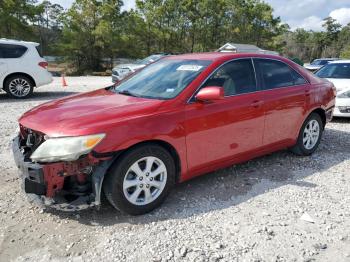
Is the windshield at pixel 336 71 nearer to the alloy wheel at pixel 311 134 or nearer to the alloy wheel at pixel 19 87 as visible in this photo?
the alloy wheel at pixel 311 134

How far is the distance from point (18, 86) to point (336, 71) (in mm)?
9014

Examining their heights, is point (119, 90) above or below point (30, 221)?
above

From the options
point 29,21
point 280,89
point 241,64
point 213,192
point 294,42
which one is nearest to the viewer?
point 213,192

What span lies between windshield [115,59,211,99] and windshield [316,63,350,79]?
605 cm

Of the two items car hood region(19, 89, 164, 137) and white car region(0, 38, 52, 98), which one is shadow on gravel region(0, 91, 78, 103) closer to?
white car region(0, 38, 52, 98)

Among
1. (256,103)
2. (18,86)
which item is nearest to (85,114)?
(256,103)

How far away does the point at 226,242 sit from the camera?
10.2ft

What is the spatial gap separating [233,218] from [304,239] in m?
0.68

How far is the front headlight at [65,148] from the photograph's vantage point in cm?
301

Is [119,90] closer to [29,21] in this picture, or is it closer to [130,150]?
[130,150]

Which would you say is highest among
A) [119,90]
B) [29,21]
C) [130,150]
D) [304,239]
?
[29,21]

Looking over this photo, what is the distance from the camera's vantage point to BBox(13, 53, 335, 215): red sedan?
3115 millimetres

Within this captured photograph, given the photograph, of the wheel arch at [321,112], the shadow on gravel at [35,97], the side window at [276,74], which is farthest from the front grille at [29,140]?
the shadow on gravel at [35,97]

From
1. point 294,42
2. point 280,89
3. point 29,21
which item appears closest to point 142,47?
point 29,21
